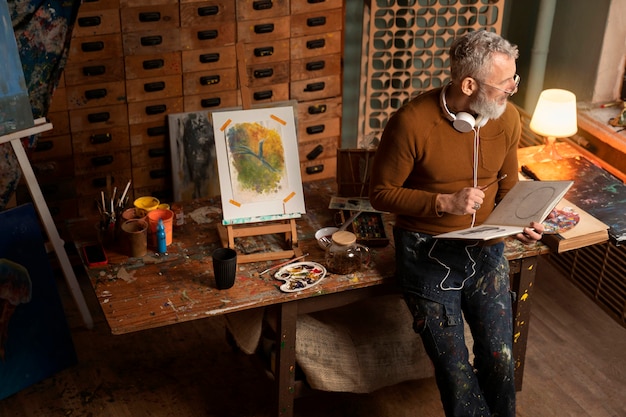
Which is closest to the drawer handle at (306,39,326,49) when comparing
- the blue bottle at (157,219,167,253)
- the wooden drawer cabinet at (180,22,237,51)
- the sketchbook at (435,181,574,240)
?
the wooden drawer cabinet at (180,22,237,51)

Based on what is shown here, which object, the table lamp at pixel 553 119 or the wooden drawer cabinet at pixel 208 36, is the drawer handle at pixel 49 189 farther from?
the table lamp at pixel 553 119

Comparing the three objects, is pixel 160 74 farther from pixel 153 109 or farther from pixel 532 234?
pixel 532 234

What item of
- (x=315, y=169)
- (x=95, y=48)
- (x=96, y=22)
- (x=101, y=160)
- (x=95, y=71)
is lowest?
(x=315, y=169)

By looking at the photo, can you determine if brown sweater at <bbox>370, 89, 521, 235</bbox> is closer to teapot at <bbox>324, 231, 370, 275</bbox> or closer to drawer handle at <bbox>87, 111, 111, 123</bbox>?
teapot at <bbox>324, 231, 370, 275</bbox>

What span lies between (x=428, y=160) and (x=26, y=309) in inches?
67.8

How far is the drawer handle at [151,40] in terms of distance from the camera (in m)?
3.79

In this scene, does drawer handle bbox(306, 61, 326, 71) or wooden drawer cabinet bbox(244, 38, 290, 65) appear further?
drawer handle bbox(306, 61, 326, 71)

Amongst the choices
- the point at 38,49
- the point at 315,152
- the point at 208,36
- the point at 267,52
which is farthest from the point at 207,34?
the point at 315,152

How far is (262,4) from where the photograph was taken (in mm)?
3945

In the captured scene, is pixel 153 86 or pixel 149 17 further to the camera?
pixel 153 86

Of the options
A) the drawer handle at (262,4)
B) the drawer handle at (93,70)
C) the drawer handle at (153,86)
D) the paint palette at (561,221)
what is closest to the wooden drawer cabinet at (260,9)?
the drawer handle at (262,4)

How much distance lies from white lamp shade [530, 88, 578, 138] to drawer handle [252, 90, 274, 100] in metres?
1.35

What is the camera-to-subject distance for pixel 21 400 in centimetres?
327

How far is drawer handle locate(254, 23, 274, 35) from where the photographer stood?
13.1ft
